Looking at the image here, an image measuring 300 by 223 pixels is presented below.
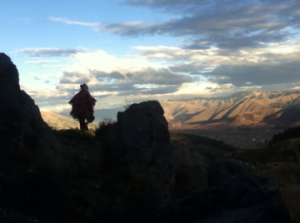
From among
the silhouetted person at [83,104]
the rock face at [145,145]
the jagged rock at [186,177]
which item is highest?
the silhouetted person at [83,104]

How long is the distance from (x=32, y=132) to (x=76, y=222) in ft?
15.8

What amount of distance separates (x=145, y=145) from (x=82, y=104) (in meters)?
5.18

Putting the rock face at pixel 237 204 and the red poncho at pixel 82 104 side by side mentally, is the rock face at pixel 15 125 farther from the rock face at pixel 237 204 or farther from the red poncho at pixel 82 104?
the rock face at pixel 237 204

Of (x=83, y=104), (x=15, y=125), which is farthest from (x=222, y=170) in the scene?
(x=15, y=125)

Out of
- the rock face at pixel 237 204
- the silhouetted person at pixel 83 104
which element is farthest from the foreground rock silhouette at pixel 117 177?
the silhouetted person at pixel 83 104

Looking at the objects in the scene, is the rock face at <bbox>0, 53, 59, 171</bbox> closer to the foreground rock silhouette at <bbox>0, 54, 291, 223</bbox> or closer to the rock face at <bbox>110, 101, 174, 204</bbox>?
the foreground rock silhouette at <bbox>0, 54, 291, 223</bbox>

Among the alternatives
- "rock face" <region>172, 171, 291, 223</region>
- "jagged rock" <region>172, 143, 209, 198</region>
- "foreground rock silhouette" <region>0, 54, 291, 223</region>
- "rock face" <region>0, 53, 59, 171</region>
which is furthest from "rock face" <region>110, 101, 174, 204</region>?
"rock face" <region>172, 171, 291, 223</region>

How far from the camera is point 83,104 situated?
694 inches

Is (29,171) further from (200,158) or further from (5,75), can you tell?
(200,158)

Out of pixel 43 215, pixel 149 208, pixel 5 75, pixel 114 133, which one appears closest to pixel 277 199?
pixel 149 208

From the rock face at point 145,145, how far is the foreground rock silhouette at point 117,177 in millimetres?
39

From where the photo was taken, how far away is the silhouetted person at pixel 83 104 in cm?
1758

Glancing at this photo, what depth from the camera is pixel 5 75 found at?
12.4m

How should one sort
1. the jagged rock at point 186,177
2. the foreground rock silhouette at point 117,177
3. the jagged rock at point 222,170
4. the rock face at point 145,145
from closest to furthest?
1. the foreground rock silhouette at point 117,177
2. the rock face at point 145,145
3. the jagged rock at point 186,177
4. the jagged rock at point 222,170
